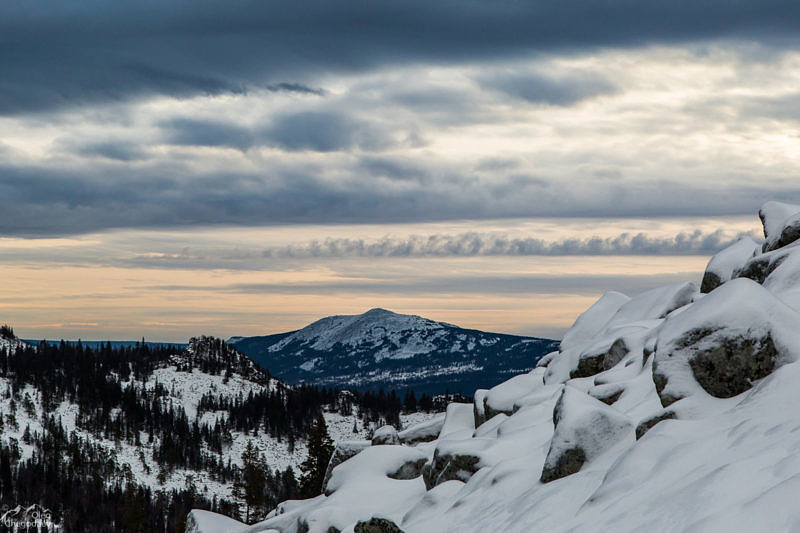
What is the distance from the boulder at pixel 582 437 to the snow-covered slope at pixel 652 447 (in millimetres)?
40

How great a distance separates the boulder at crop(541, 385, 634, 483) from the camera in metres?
21.8

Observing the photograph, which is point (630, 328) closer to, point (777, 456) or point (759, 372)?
point (759, 372)

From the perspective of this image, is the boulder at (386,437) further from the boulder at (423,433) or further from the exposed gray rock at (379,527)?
the exposed gray rock at (379,527)

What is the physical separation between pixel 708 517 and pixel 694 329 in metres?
8.63

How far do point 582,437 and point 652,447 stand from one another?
459 centimetres

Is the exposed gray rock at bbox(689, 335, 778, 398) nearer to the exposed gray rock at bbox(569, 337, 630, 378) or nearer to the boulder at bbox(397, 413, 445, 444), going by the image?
the exposed gray rock at bbox(569, 337, 630, 378)

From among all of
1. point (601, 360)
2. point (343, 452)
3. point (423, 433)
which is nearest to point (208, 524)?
point (343, 452)

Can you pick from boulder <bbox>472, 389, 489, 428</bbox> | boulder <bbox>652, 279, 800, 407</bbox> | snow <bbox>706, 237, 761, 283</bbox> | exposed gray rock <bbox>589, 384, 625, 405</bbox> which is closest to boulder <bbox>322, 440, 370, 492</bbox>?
boulder <bbox>472, 389, 489, 428</bbox>

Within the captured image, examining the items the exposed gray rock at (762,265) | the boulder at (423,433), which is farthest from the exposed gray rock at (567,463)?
the boulder at (423,433)

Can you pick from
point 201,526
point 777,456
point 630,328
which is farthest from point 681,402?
point 201,526

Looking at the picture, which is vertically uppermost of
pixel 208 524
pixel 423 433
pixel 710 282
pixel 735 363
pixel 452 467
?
pixel 710 282

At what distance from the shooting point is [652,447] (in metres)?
17.6

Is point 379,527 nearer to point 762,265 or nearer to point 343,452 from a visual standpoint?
point 762,265

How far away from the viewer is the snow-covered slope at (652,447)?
44.6ft
